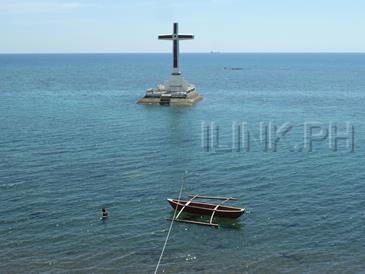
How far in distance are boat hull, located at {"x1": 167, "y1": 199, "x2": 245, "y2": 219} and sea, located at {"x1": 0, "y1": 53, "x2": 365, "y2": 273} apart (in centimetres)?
82

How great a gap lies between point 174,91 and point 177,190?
7894 centimetres

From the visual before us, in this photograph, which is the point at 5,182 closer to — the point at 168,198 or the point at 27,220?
the point at 27,220

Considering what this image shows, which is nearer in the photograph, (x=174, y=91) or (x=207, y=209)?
(x=207, y=209)

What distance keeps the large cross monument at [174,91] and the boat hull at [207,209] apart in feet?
259

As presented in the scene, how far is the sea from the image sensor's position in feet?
135

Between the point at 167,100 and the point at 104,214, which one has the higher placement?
the point at 167,100

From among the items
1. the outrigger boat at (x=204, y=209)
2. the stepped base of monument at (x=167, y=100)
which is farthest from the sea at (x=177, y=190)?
the stepped base of monument at (x=167, y=100)

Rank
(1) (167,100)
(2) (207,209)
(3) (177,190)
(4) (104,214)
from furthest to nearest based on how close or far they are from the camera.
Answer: (1) (167,100) → (3) (177,190) → (2) (207,209) → (4) (104,214)

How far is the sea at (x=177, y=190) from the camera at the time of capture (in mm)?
41062

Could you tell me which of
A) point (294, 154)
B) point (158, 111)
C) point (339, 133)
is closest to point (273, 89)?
point (158, 111)

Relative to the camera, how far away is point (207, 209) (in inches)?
1953

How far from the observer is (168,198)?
55219mm

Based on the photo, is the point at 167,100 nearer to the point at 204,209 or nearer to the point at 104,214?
the point at 204,209

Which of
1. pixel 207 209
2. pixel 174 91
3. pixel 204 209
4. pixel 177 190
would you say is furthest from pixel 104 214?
pixel 174 91
